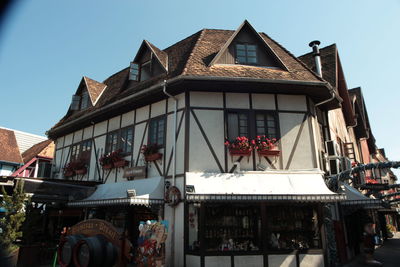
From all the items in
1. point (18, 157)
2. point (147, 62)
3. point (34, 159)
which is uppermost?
point (147, 62)

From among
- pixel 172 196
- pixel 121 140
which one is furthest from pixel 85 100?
pixel 172 196

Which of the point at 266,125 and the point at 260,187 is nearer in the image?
the point at 260,187

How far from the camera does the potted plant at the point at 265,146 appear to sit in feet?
33.3

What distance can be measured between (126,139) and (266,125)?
6007 mm

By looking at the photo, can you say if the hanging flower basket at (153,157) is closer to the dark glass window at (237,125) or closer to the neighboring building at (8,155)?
the dark glass window at (237,125)

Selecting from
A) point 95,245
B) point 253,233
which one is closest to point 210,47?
point 253,233

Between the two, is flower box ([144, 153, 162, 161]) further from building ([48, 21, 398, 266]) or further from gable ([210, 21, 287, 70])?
gable ([210, 21, 287, 70])

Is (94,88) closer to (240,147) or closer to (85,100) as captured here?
(85,100)

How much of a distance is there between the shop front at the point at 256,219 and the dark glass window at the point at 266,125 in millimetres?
1515

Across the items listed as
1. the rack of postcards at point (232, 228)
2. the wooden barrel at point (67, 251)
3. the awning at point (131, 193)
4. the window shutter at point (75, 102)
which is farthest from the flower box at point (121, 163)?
the window shutter at point (75, 102)

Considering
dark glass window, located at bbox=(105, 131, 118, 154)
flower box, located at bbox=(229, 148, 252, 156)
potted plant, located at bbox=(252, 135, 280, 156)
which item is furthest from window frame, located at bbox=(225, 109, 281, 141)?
dark glass window, located at bbox=(105, 131, 118, 154)

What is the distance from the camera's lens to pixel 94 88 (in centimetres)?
1650

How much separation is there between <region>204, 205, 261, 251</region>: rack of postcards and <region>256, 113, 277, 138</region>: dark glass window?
2671mm

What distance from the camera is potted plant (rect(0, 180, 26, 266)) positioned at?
956cm
